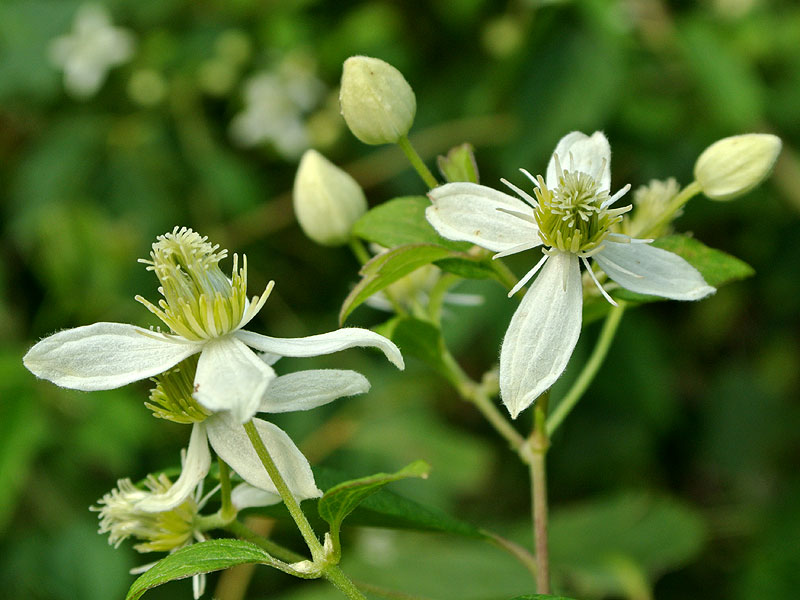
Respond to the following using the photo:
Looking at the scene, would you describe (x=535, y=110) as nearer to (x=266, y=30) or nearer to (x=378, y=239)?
(x=266, y=30)

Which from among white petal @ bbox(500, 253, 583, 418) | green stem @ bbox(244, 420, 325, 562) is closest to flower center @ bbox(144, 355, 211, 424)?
green stem @ bbox(244, 420, 325, 562)

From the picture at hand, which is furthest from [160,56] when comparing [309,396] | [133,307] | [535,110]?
[309,396]

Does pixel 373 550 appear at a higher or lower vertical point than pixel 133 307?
lower

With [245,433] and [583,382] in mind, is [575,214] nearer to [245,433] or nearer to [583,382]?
[583,382]

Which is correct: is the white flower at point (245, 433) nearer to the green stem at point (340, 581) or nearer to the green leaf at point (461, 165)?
the green stem at point (340, 581)

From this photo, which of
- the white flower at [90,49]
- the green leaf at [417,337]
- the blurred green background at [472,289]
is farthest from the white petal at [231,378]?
the white flower at [90,49]

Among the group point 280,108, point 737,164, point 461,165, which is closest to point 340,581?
point 461,165

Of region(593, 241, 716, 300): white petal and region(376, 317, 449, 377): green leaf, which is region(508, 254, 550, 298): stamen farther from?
region(376, 317, 449, 377): green leaf
